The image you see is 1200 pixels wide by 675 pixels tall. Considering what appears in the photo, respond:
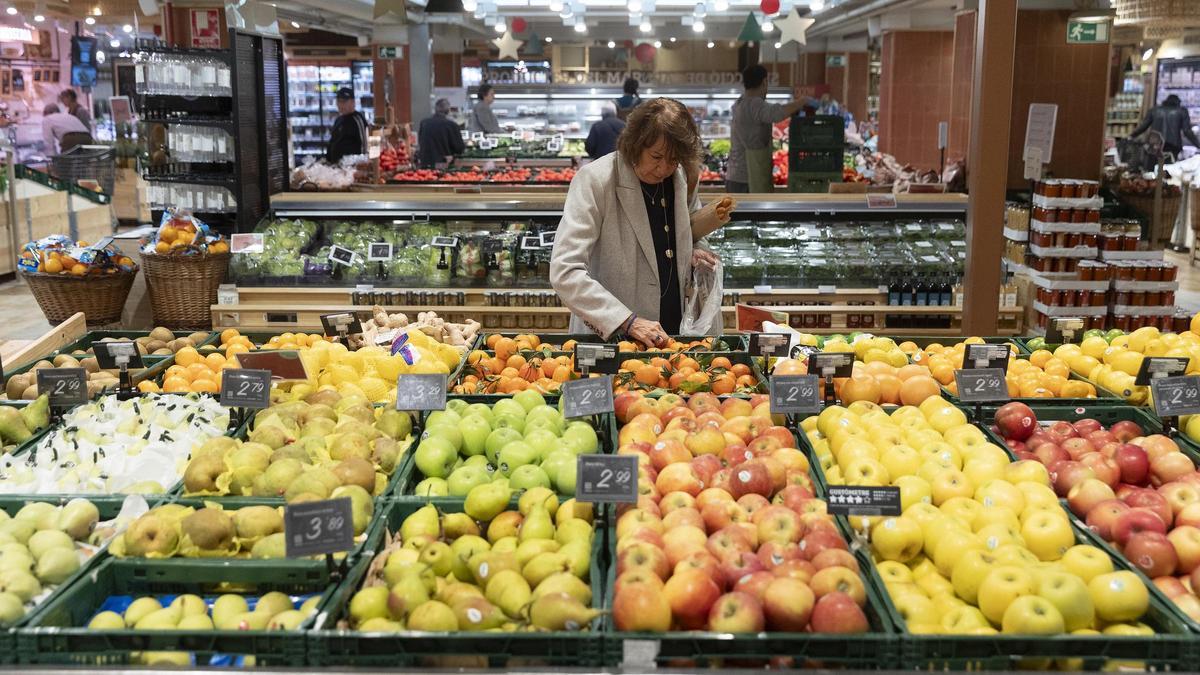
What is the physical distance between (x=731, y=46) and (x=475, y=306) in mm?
18805

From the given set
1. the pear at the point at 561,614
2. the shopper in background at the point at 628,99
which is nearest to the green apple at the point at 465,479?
the pear at the point at 561,614

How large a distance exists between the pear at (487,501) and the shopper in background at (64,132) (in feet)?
50.8

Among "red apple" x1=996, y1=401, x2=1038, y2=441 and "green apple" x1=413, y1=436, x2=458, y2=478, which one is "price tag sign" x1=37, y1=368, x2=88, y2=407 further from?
"red apple" x1=996, y1=401, x2=1038, y2=441

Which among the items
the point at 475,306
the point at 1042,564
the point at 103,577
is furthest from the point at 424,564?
the point at 475,306

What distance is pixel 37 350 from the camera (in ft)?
15.1

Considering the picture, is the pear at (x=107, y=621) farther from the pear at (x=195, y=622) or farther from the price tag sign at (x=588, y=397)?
the price tag sign at (x=588, y=397)

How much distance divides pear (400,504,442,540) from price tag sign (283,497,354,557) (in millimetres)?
256

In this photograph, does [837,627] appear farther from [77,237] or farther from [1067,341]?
[77,237]

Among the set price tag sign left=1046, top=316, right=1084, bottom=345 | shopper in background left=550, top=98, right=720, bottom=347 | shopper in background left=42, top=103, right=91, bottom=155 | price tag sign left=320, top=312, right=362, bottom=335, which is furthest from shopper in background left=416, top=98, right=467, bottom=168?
price tag sign left=1046, top=316, right=1084, bottom=345

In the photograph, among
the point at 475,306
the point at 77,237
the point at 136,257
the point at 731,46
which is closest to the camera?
the point at 475,306

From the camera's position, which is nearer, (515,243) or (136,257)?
(515,243)

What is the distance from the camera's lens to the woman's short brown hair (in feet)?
11.8

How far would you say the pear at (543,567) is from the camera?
2096 mm

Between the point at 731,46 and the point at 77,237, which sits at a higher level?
the point at 731,46
